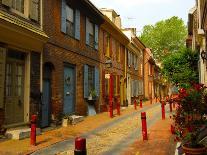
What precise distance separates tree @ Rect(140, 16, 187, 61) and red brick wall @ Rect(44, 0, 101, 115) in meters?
38.0

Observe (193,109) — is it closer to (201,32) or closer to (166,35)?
(201,32)

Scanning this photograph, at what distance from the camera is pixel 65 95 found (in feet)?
50.2

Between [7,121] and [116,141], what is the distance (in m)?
3.53

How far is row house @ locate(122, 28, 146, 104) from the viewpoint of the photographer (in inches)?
1200

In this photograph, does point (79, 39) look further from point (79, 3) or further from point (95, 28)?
point (95, 28)

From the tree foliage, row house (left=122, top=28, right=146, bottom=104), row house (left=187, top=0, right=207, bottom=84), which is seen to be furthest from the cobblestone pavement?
row house (left=122, top=28, right=146, bottom=104)

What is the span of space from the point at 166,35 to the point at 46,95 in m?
42.9

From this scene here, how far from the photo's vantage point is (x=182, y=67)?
18719 millimetres

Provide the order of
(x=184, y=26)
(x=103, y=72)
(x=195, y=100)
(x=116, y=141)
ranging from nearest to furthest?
(x=195, y=100) < (x=116, y=141) < (x=103, y=72) < (x=184, y=26)

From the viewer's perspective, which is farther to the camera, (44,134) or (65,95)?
(65,95)

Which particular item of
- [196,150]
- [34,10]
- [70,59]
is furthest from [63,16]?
[196,150]

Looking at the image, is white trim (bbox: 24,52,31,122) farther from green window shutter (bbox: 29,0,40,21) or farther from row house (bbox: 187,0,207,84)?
row house (bbox: 187,0,207,84)

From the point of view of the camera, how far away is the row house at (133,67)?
100.0 feet

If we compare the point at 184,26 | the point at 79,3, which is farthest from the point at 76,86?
the point at 184,26
